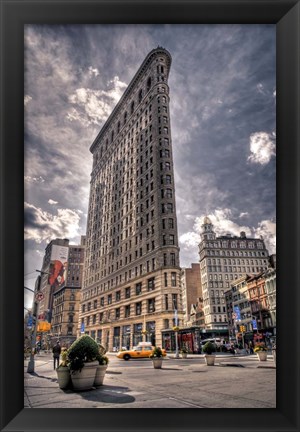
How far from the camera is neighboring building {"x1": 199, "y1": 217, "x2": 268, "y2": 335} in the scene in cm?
7656

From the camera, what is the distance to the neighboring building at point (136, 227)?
39.5 meters

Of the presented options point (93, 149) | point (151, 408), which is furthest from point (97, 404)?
point (93, 149)

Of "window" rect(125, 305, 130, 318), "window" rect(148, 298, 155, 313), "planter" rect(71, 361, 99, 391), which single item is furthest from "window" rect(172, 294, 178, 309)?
"planter" rect(71, 361, 99, 391)

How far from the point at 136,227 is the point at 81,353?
124 feet

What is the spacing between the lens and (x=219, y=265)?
275 feet

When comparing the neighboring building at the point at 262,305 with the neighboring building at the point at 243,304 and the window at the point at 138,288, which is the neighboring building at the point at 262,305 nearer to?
the neighboring building at the point at 243,304

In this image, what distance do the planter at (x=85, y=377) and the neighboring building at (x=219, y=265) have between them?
7171cm

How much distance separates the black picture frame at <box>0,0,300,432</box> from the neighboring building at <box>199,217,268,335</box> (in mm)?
73055

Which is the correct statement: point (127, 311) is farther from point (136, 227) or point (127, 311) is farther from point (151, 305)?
point (136, 227)

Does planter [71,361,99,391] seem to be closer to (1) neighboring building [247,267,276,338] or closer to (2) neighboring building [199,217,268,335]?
(1) neighboring building [247,267,276,338]
